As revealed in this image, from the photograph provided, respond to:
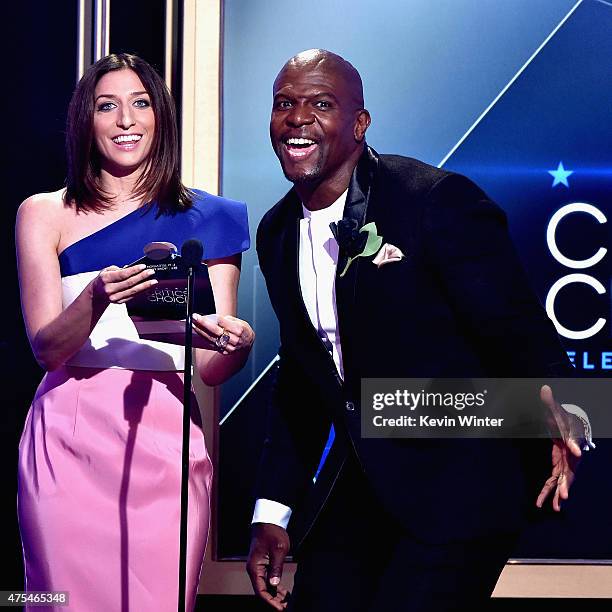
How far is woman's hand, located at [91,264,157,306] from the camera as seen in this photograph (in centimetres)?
182

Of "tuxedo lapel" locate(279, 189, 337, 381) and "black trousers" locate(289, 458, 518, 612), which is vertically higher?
"tuxedo lapel" locate(279, 189, 337, 381)

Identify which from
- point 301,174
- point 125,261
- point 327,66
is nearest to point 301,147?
point 301,174

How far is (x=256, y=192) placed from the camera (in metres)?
3.16

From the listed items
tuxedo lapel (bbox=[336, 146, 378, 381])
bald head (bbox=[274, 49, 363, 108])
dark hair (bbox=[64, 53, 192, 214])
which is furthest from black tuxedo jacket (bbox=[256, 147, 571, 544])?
dark hair (bbox=[64, 53, 192, 214])

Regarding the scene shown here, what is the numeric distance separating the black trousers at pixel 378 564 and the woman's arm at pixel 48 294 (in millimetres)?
552

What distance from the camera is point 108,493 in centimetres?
204

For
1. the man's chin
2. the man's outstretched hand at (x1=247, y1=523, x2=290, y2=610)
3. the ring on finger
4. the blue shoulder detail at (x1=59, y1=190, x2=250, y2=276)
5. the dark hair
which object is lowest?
the man's outstretched hand at (x1=247, y1=523, x2=290, y2=610)

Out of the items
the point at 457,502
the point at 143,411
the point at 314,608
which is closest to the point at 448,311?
the point at 457,502

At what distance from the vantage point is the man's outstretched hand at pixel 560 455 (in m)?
1.60

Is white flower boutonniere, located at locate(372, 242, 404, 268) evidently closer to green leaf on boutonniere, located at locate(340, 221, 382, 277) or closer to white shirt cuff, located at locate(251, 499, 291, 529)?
green leaf on boutonniere, located at locate(340, 221, 382, 277)

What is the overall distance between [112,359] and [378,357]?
0.65 meters

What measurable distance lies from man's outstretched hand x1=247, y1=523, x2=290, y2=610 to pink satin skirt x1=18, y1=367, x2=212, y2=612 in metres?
0.22

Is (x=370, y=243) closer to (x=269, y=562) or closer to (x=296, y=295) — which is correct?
(x=296, y=295)

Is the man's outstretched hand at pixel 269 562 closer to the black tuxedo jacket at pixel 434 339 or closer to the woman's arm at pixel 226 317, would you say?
the black tuxedo jacket at pixel 434 339
